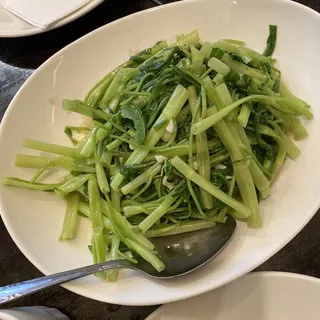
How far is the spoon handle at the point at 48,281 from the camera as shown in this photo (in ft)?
3.56

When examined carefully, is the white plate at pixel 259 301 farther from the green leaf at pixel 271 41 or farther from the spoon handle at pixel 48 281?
the green leaf at pixel 271 41

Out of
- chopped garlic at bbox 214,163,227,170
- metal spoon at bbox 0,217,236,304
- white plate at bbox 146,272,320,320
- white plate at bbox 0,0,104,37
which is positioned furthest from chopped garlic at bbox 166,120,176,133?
white plate at bbox 0,0,104,37

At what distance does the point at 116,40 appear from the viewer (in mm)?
1499

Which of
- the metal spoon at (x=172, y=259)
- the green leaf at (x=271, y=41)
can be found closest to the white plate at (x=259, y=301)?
the metal spoon at (x=172, y=259)

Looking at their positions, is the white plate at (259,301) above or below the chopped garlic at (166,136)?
below

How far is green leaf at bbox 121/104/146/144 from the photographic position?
47.3 inches

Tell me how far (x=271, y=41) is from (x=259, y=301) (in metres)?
0.72

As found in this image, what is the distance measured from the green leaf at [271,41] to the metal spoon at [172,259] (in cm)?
51

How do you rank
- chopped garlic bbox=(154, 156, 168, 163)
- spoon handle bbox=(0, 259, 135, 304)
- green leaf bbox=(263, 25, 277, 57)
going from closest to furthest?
1. spoon handle bbox=(0, 259, 135, 304)
2. chopped garlic bbox=(154, 156, 168, 163)
3. green leaf bbox=(263, 25, 277, 57)

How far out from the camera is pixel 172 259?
1150 millimetres

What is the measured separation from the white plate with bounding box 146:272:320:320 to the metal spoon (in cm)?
10

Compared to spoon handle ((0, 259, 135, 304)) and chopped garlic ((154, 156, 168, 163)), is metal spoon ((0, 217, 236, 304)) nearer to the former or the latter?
spoon handle ((0, 259, 135, 304))

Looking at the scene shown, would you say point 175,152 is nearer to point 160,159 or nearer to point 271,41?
point 160,159

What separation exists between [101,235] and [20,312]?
0.25 metres
